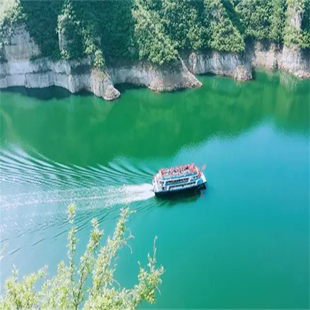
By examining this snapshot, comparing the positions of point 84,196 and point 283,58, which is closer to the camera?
point 84,196

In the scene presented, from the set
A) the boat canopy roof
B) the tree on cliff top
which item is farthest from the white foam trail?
the tree on cliff top

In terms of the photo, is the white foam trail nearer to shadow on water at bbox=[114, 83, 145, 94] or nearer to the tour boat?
the tour boat

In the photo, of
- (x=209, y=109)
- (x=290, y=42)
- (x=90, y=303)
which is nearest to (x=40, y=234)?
(x=90, y=303)

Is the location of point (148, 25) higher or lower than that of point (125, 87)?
higher

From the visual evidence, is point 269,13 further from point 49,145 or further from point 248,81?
point 49,145

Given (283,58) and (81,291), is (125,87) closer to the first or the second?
(283,58)

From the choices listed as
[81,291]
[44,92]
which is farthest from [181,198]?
[44,92]
